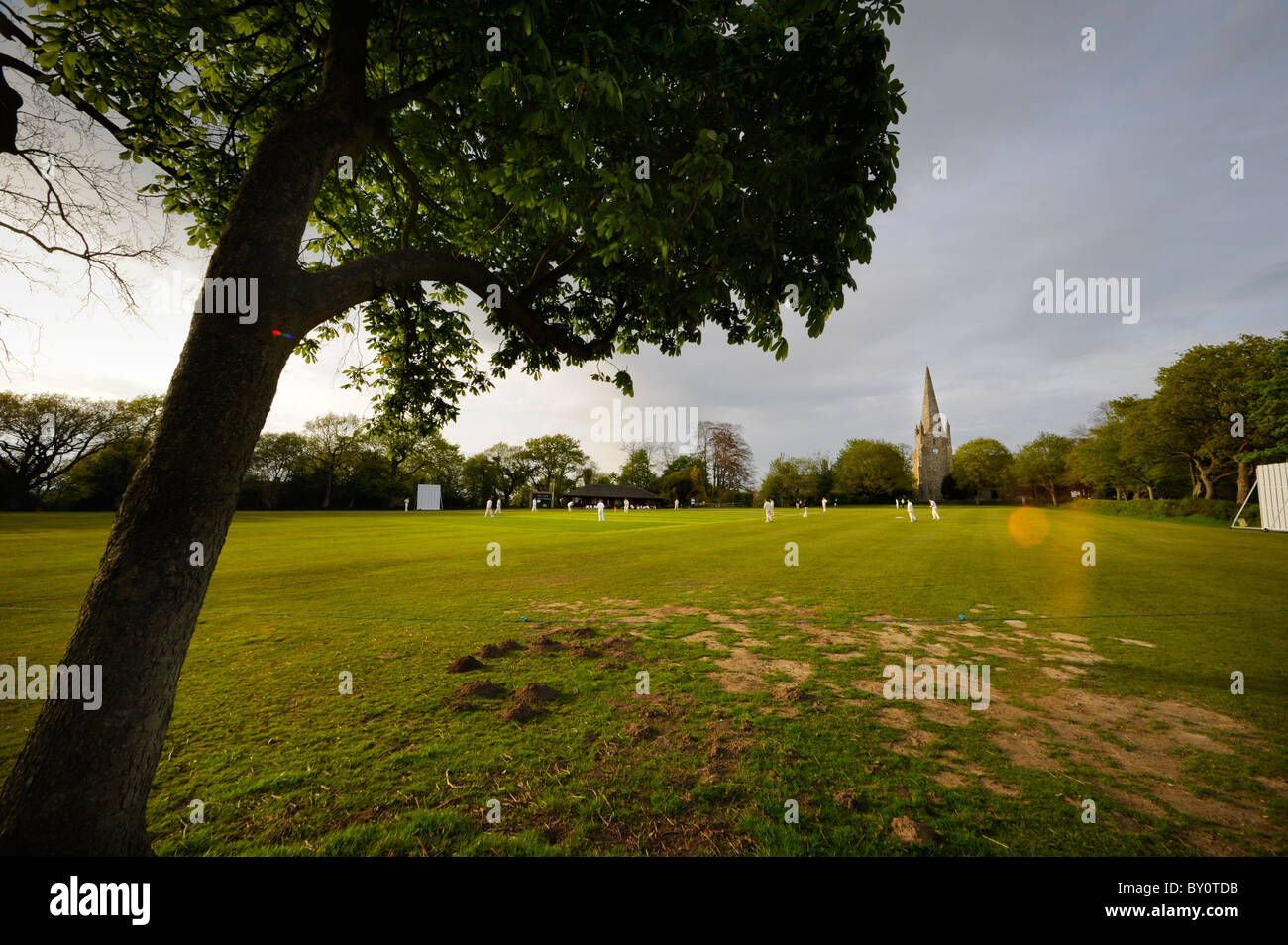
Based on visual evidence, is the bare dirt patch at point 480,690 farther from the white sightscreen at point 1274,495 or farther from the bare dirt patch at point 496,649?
the white sightscreen at point 1274,495

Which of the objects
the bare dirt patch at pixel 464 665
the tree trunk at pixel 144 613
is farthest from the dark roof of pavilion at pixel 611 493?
the tree trunk at pixel 144 613

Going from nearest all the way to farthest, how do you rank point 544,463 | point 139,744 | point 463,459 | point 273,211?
point 139,744
point 273,211
point 463,459
point 544,463

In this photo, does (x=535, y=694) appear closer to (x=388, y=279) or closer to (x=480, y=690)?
(x=480, y=690)

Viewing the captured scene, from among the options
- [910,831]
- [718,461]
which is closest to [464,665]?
[910,831]

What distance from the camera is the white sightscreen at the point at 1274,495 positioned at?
89.3 ft

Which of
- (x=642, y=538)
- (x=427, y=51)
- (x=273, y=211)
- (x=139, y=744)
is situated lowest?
(x=642, y=538)

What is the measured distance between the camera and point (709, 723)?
15.3ft

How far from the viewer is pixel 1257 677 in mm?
5820

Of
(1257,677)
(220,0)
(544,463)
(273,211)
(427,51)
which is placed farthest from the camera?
(544,463)

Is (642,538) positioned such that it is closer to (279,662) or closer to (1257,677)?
(279,662)

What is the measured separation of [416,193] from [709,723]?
7.26 metres

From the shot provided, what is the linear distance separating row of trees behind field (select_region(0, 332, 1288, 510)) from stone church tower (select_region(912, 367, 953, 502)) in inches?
160
